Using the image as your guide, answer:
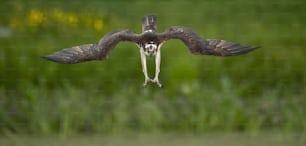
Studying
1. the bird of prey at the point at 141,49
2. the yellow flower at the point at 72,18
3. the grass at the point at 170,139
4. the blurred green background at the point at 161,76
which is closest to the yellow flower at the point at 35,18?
the blurred green background at the point at 161,76

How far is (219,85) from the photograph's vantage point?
3.88m

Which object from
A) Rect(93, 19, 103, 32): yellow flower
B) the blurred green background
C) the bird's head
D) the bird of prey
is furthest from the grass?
the bird's head

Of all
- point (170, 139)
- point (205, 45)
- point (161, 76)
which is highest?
point (205, 45)

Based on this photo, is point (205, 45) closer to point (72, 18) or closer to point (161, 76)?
point (161, 76)

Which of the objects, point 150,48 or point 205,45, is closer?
point 150,48

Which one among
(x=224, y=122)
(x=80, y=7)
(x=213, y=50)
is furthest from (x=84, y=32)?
(x=213, y=50)

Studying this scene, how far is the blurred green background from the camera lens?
3.81 m

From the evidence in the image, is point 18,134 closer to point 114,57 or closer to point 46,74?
point 46,74

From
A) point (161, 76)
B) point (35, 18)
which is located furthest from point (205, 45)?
point (35, 18)

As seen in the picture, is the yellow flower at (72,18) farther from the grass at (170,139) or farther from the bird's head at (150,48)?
the bird's head at (150,48)

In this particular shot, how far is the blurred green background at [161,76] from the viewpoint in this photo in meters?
3.81

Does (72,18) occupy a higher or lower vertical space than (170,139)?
higher

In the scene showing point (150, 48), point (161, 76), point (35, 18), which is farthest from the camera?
point (35, 18)

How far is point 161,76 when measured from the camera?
3812 millimetres
